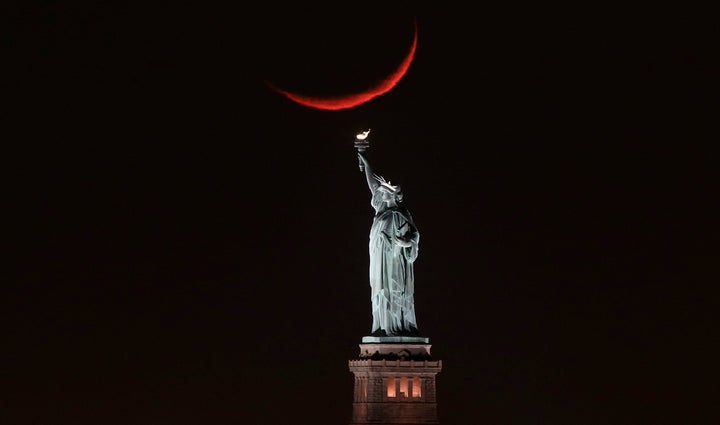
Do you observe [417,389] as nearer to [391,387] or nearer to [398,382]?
[398,382]

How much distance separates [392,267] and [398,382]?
302cm

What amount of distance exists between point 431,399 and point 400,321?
7.00 ft

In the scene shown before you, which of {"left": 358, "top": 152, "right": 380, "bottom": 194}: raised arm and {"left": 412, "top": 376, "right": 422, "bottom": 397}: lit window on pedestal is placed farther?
{"left": 358, "top": 152, "right": 380, "bottom": 194}: raised arm

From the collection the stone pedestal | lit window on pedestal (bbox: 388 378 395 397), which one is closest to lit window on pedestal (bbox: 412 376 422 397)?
the stone pedestal

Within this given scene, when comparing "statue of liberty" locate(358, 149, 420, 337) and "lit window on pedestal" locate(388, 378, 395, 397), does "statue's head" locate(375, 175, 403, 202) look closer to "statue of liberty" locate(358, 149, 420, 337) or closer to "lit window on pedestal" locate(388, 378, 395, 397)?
"statue of liberty" locate(358, 149, 420, 337)

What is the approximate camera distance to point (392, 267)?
1366 inches

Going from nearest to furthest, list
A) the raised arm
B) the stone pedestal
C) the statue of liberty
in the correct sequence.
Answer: the stone pedestal → the statue of liberty → the raised arm

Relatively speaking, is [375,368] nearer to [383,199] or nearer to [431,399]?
[431,399]

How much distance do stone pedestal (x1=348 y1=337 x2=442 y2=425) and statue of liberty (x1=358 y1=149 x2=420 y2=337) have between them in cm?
58

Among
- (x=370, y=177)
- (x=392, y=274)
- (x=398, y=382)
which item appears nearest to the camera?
(x=398, y=382)

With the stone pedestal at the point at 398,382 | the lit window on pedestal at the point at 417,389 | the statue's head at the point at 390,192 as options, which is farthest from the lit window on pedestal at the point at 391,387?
the statue's head at the point at 390,192

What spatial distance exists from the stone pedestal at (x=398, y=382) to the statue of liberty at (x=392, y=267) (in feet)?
1.90

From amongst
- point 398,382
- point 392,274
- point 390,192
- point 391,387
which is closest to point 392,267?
point 392,274

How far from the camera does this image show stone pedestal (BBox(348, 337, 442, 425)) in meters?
33.4
